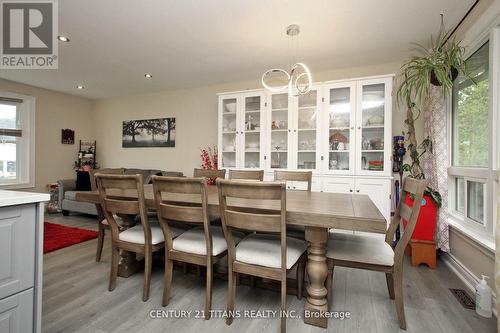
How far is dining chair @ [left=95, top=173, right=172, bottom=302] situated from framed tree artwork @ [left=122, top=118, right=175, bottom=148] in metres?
3.05

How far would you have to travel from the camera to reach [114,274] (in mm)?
2031

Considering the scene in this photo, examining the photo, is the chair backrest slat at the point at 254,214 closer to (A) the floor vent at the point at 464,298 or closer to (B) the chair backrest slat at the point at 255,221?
(B) the chair backrest slat at the point at 255,221

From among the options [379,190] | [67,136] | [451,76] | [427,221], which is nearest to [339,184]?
[379,190]

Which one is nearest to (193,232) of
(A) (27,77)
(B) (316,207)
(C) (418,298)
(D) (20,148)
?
(B) (316,207)

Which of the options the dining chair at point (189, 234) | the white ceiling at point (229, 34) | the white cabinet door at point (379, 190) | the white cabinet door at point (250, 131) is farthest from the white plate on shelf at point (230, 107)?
the dining chair at point (189, 234)

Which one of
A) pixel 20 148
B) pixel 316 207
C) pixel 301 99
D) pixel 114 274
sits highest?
pixel 301 99

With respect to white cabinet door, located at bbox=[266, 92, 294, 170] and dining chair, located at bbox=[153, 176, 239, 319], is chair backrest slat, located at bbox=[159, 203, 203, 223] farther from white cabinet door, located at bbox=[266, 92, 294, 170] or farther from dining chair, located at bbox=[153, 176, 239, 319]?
white cabinet door, located at bbox=[266, 92, 294, 170]

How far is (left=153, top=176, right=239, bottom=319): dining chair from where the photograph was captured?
162cm

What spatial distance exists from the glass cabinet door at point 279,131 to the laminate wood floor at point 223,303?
167 cm

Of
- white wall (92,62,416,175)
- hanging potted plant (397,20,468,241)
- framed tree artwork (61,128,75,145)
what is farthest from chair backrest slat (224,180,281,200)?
framed tree artwork (61,128,75,145)

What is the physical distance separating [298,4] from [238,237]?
201 centimetres

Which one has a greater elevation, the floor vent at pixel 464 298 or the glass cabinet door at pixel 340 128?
A: the glass cabinet door at pixel 340 128

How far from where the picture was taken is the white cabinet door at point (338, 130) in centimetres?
317

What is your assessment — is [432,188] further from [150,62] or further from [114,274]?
[150,62]
